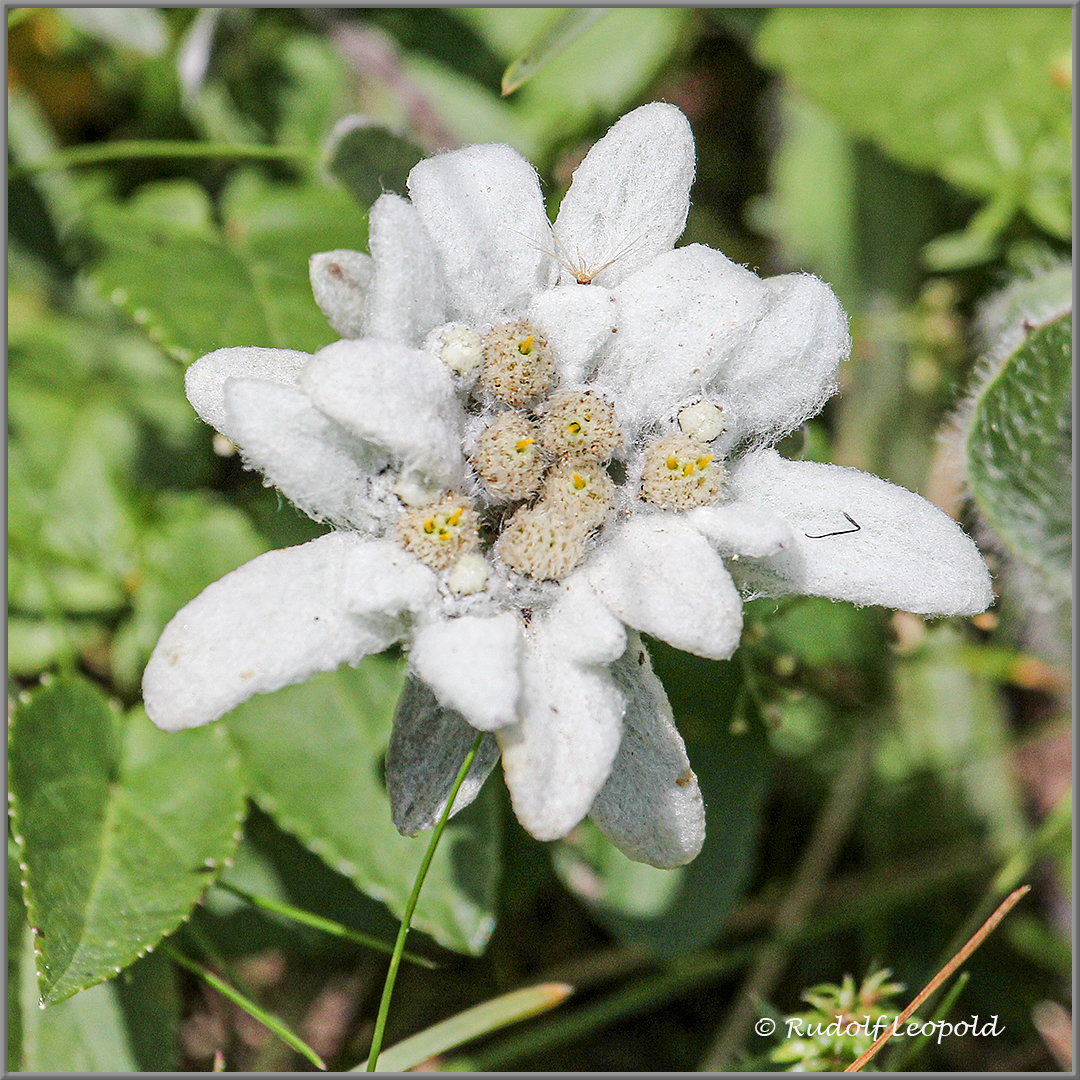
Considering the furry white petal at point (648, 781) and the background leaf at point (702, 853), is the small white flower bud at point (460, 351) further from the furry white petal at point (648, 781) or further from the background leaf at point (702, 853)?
the background leaf at point (702, 853)

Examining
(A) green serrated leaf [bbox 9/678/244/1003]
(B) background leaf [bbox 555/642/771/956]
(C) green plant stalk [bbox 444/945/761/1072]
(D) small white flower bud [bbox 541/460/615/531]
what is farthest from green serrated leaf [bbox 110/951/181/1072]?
(D) small white flower bud [bbox 541/460/615/531]

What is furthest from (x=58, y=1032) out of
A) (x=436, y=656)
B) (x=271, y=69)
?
(x=271, y=69)

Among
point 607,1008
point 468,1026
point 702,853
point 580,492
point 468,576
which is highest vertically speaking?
point 580,492

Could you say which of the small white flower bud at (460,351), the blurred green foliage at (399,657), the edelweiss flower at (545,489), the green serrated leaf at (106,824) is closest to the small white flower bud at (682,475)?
the edelweiss flower at (545,489)

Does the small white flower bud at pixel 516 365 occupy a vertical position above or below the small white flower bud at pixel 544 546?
above

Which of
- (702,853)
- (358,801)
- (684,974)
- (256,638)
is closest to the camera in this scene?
(256,638)

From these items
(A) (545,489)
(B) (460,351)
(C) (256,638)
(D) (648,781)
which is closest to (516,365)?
(B) (460,351)

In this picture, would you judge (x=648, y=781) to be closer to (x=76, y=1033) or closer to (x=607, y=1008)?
(x=607, y=1008)

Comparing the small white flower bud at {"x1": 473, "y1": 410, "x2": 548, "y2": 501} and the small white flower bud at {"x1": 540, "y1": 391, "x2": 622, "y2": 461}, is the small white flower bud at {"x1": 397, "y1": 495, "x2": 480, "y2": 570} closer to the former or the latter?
the small white flower bud at {"x1": 473, "y1": 410, "x2": 548, "y2": 501}

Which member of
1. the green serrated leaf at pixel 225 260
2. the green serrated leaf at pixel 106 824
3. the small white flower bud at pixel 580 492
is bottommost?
the green serrated leaf at pixel 106 824
